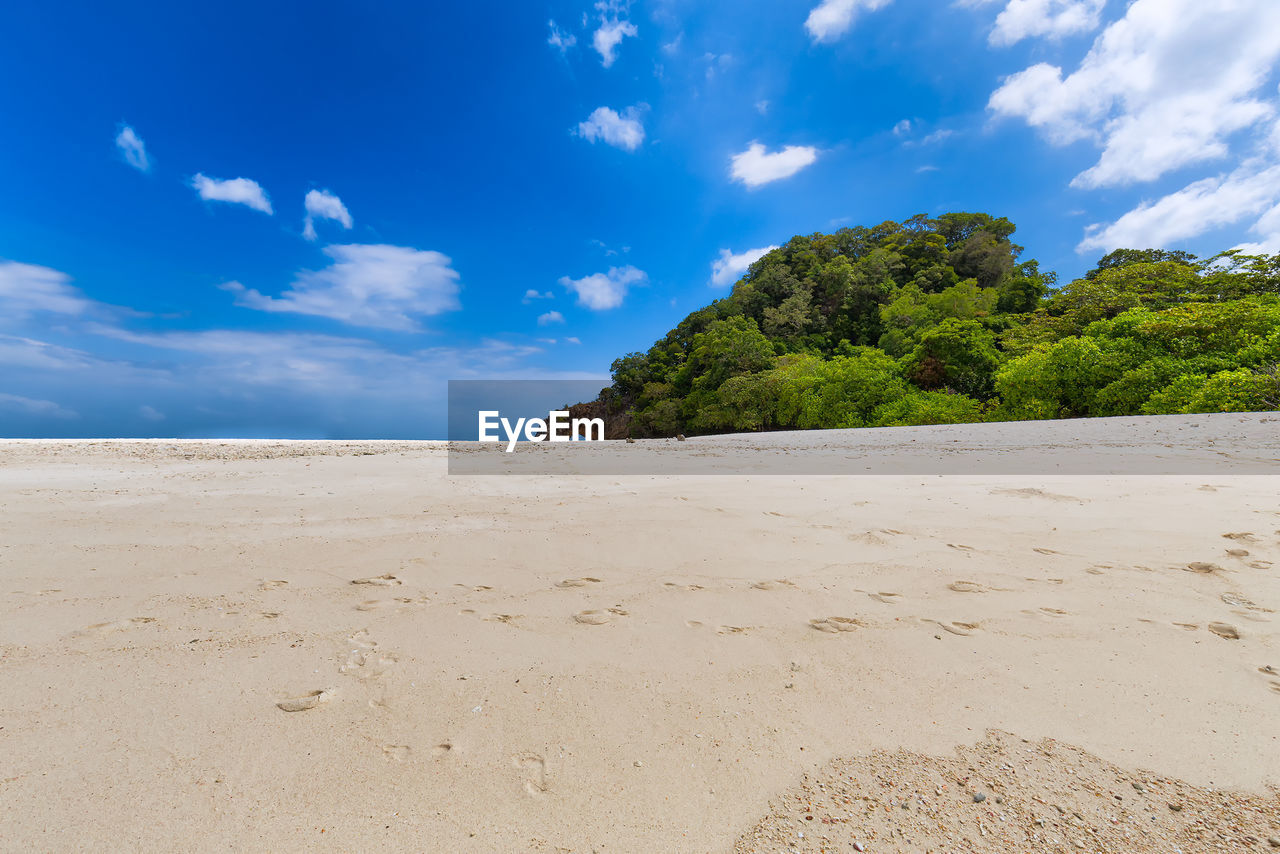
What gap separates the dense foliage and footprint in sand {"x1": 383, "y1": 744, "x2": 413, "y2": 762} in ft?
54.8

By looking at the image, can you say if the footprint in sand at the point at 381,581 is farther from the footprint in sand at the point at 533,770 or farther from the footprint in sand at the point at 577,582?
the footprint in sand at the point at 533,770

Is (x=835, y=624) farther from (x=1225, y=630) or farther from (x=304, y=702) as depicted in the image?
(x=304, y=702)

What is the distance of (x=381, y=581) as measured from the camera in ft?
8.52

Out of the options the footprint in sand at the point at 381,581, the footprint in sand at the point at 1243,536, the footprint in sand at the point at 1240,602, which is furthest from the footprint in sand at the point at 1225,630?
the footprint in sand at the point at 381,581

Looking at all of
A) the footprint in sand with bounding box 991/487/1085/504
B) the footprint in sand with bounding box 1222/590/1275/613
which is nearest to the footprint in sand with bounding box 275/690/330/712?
the footprint in sand with bounding box 1222/590/1275/613

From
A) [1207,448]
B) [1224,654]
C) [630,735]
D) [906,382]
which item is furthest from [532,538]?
[906,382]

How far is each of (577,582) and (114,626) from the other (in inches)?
75.6

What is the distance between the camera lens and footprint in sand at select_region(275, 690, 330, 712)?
1.50m

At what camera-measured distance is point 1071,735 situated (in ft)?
4.48

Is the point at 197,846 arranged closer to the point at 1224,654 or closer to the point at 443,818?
the point at 443,818

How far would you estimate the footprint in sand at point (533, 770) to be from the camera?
47.2 inches

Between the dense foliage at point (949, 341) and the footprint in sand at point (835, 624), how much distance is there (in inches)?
591

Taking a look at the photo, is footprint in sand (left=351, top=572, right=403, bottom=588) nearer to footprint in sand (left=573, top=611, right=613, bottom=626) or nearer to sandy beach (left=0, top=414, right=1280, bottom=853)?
sandy beach (left=0, top=414, right=1280, bottom=853)

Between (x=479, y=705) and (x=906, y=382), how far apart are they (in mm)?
22177
